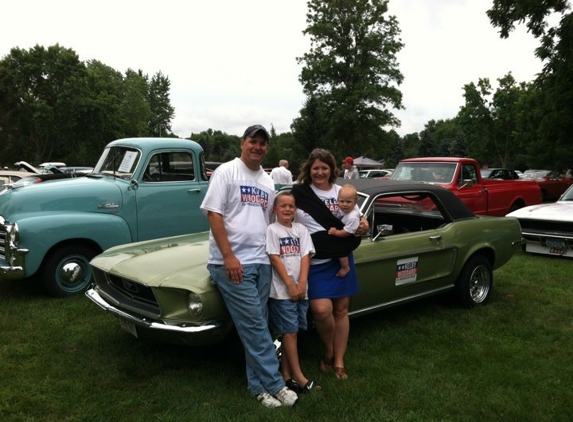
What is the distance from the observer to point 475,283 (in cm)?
550

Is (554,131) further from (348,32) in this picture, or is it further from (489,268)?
(348,32)

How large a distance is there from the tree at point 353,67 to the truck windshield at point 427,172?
79.5ft

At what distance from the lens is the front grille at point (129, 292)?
356 cm

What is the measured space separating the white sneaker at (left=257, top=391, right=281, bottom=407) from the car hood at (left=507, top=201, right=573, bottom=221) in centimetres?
667

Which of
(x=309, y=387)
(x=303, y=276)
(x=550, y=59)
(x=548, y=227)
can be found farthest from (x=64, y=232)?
(x=550, y=59)

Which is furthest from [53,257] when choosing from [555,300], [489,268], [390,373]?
[555,300]

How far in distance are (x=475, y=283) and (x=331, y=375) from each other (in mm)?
2662

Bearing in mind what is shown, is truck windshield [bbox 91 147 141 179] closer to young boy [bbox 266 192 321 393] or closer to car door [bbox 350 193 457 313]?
car door [bbox 350 193 457 313]

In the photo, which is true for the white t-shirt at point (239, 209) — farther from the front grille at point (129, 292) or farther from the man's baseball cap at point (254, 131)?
the front grille at point (129, 292)

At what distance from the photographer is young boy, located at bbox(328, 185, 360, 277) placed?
133 inches

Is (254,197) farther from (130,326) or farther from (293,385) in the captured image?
(130,326)

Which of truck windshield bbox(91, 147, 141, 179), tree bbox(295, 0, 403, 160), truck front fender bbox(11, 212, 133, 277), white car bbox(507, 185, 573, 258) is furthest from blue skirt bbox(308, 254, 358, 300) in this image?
tree bbox(295, 0, 403, 160)

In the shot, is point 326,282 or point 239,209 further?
point 326,282

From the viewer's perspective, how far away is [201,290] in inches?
128
